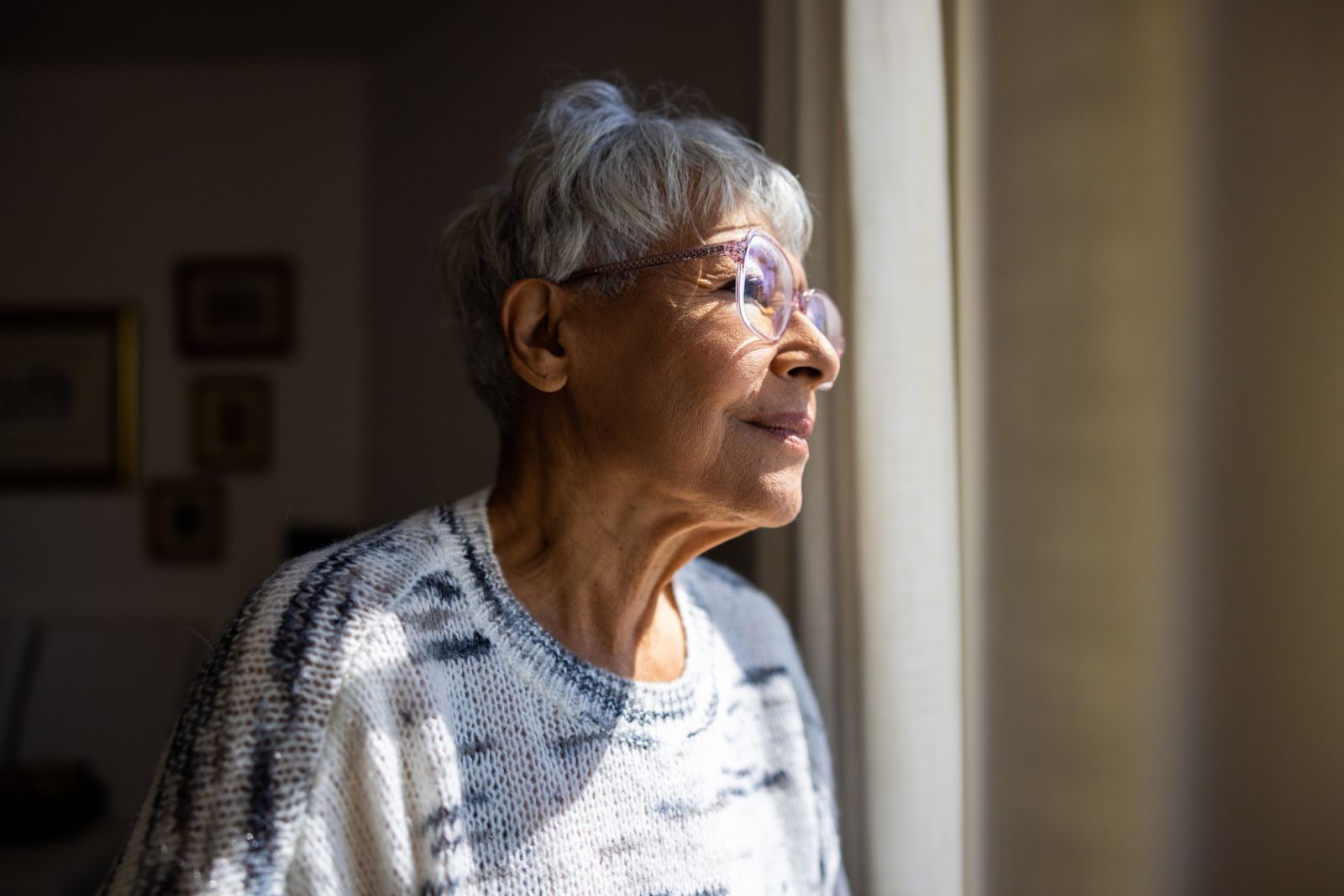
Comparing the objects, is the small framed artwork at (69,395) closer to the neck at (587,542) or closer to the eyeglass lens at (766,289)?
the neck at (587,542)

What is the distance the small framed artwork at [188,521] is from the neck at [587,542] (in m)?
2.62

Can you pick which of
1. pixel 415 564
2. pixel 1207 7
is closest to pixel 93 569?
pixel 415 564

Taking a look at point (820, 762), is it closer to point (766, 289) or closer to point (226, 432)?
point (766, 289)

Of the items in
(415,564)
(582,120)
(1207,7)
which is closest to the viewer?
(1207,7)

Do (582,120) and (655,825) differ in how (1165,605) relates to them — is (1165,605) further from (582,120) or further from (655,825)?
(582,120)

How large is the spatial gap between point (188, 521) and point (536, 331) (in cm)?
275

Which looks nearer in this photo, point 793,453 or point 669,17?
point 793,453

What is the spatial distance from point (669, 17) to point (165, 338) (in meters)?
2.23

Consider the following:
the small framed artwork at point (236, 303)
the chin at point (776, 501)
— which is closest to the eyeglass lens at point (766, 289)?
the chin at point (776, 501)

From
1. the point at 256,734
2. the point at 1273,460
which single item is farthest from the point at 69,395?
the point at 1273,460

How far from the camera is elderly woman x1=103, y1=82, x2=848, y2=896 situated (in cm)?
79

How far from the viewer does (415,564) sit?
921 mm

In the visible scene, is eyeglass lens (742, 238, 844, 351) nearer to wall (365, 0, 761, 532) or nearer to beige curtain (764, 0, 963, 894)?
beige curtain (764, 0, 963, 894)

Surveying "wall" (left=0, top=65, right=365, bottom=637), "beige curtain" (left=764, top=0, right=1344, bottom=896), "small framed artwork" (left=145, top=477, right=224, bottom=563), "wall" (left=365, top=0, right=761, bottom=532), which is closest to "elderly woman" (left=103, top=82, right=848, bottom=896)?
"beige curtain" (left=764, top=0, right=1344, bottom=896)
